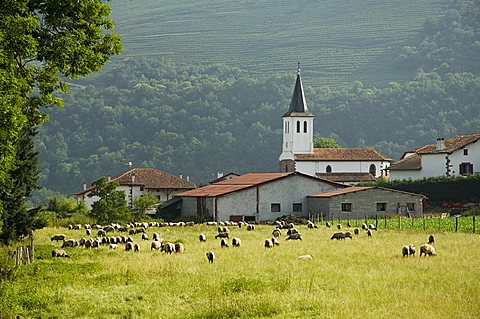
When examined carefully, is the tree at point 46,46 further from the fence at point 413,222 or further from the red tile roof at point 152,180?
the red tile roof at point 152,180

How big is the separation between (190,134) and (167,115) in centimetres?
1324

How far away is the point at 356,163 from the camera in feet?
353

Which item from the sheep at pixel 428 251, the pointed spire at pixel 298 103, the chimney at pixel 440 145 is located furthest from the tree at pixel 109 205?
the pointed spire at pixel 298 103

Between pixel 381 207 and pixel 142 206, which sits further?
pixel 142 206

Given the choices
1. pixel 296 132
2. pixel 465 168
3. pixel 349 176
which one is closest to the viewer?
pixel 465 168

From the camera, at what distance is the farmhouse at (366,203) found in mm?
67000

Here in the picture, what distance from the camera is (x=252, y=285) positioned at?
22.0 metres

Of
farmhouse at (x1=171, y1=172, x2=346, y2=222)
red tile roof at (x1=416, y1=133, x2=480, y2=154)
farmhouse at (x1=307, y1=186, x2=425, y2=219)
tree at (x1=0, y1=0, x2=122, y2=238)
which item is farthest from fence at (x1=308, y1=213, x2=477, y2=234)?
tree at (x1=0, y1=0, x2=122, y2=238)

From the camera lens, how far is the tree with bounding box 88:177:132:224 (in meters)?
63.5

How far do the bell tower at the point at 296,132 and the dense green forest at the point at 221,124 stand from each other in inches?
1438

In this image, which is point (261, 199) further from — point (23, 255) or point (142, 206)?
point (23, 255)

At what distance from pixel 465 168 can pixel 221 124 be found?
307 feet

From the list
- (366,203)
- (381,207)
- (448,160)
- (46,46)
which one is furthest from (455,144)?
(46,46)

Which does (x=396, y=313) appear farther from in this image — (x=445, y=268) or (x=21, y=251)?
(x=21, y=251)
